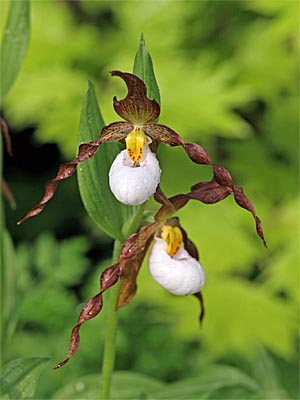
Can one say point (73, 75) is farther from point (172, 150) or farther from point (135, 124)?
point (135, 124)

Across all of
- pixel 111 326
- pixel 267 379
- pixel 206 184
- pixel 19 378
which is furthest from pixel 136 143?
pixel 267 379

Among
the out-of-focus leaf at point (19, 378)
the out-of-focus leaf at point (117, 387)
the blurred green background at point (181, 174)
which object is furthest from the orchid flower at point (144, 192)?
the blurred green background at point (181, 174)

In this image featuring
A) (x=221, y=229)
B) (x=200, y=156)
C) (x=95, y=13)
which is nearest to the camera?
(x=200, y=156)

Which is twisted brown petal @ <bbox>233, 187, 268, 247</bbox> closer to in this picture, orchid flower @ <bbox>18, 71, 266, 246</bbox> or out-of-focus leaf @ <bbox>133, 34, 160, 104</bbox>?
orchid flower @ <bbox>18, 71, 266, 246</bbox>

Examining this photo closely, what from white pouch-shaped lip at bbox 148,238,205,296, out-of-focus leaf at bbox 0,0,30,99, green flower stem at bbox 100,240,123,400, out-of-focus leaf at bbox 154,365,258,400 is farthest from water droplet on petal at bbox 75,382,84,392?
out-of-focus leaf at bbox 0,0,30,99

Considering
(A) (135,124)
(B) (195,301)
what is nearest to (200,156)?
(A) (135,124)

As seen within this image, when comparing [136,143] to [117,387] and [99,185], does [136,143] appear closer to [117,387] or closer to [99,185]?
[99,185]
